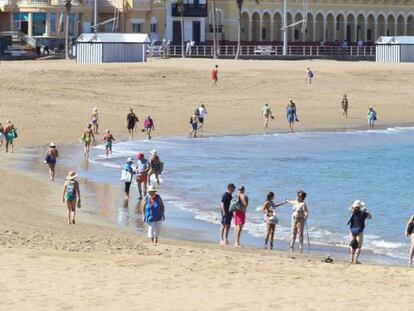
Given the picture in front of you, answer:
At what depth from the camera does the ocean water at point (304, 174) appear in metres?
26.1

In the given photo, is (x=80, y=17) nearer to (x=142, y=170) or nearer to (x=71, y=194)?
(x=142, y=170)

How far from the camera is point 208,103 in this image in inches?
2056

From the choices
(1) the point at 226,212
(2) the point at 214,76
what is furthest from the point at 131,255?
(2) the point at 214,76

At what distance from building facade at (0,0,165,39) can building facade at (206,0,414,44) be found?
522 cm

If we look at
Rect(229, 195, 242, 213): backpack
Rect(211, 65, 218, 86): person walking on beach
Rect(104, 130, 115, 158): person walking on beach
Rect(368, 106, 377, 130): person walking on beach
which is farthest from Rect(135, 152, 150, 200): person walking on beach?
Rect(211, 65, 218, 86): person walking on beach

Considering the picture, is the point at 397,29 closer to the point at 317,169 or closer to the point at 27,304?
the point at 317,169

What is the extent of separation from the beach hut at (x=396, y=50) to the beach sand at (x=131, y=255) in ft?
65.6

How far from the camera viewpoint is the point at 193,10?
256 feet

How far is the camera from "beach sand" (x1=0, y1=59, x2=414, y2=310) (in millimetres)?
15492

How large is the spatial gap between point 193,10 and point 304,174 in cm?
4338

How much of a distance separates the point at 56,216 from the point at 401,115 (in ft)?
106

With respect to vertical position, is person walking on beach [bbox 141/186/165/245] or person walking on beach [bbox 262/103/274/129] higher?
person walking on beach [bbox 262/103/274/129]

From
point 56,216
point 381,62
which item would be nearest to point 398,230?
point 56,216

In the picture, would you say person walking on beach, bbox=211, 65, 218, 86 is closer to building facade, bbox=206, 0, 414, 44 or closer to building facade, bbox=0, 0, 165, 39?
building facade, bbox=0, 0, 165, 39
